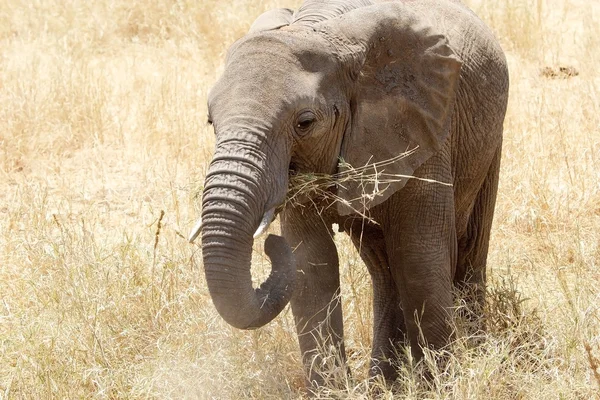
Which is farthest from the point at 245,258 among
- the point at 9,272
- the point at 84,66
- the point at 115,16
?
the point at 115,16

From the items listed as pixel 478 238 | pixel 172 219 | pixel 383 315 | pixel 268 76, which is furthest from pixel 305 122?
pixel 172 219

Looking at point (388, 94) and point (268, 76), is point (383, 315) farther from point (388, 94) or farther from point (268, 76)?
point (268, 76)

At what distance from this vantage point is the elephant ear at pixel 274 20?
4273mm

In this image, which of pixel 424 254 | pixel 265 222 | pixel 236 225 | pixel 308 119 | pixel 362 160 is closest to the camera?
pixel 236 225

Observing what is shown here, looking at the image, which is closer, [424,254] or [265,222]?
[265,222]

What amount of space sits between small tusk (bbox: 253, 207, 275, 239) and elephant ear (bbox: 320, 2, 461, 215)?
1.43 ft

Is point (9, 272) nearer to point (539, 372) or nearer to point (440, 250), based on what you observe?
point (440, 250)

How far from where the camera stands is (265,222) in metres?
3.81

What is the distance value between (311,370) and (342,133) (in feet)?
3.49

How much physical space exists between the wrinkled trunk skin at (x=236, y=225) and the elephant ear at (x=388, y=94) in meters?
0.52

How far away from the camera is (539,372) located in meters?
4.42

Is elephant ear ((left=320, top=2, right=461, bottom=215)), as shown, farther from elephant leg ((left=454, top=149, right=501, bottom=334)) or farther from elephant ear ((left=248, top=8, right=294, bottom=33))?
elephant leg ((left=454, top=149, right=501, bottom=334))

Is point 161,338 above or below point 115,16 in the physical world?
below

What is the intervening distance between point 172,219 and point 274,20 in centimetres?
248
